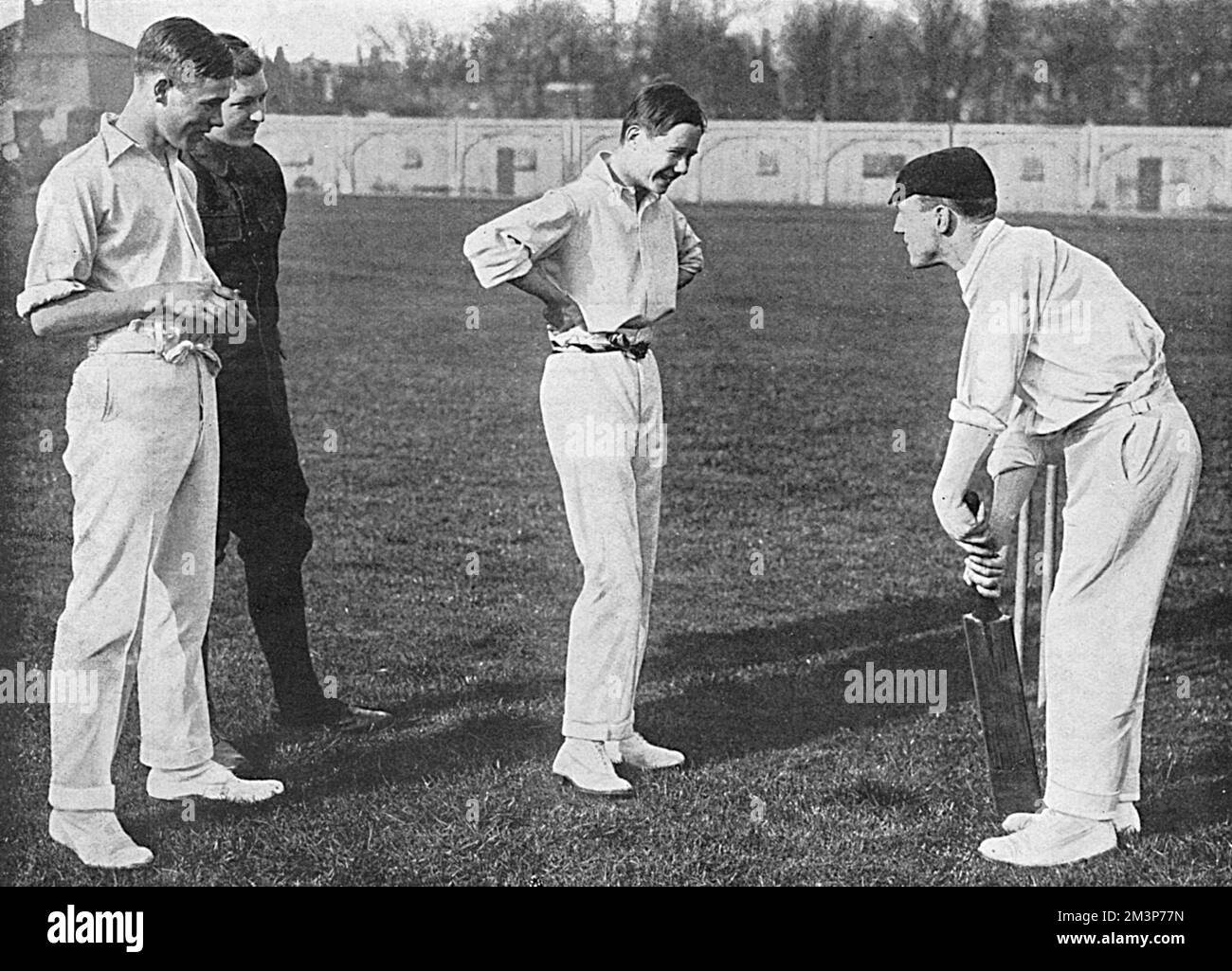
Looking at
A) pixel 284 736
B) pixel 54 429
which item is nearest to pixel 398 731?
pixel 284 736

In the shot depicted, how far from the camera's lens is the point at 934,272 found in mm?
5512

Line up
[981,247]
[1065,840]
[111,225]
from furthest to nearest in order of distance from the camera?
[1065,840], [981,247], [111,225]

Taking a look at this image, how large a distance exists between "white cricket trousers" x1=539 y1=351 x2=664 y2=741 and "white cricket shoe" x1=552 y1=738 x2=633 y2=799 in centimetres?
4

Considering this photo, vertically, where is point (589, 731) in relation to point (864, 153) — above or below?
below

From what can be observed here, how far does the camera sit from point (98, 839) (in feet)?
15.0

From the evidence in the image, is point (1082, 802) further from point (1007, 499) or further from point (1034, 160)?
point (1034, 160)

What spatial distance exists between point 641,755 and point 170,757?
1.33 metres

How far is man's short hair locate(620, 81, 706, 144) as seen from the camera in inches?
183

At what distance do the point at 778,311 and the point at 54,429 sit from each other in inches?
88.5

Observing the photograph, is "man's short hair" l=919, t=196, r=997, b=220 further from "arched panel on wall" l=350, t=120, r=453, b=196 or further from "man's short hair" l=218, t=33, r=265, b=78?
"man's short hair" l=218, t=33, r=265, b=78

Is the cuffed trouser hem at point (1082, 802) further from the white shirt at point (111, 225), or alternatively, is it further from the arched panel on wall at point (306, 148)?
the arched panel on wall at point (306, 148)

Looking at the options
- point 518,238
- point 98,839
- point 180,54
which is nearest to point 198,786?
point 98,839

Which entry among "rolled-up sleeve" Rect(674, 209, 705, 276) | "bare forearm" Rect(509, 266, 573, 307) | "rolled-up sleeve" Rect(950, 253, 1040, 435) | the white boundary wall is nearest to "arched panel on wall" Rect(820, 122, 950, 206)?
the white boundary wall
